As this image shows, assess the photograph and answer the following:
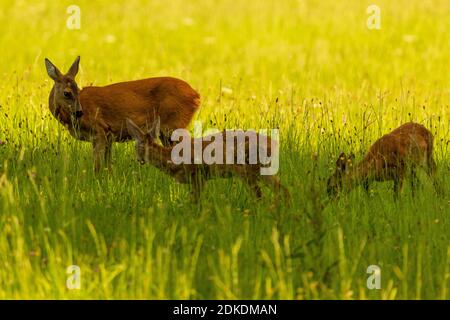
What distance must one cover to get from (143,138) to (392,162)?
6.37 feet

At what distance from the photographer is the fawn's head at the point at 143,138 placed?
26.6 feet

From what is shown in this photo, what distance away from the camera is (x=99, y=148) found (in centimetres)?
909

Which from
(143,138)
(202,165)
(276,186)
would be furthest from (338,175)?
(143,138)

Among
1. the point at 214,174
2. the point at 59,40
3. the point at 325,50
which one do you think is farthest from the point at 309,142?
the point at 59,40

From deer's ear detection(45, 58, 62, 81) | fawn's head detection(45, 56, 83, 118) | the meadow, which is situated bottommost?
the meadow

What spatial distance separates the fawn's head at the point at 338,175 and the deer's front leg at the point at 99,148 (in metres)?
2.00

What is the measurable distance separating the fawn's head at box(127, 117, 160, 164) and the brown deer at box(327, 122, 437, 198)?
4.65 feet

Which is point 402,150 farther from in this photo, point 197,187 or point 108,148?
point 108,148

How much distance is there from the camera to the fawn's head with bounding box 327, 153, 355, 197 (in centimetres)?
785

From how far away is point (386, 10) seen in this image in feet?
62.2

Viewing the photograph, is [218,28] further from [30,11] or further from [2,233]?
[2,233]

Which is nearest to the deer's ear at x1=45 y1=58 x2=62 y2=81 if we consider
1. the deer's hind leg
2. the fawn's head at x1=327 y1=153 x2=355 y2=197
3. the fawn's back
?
the deer's hind leg

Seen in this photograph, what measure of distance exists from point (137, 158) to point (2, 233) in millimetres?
1913

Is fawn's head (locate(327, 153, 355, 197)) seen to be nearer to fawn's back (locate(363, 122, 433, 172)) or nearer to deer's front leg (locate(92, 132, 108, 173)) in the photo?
fawn's back (locate(363, 122, 433, 172))
